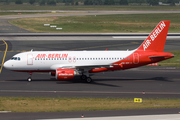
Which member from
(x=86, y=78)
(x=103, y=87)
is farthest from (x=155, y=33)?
(x=86, y=78)

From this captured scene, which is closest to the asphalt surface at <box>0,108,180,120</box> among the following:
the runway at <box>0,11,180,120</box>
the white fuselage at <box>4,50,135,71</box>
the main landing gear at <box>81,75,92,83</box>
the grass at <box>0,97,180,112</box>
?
the runway at <box>0,11,180,120</box>

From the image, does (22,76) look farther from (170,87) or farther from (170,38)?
(170,38)

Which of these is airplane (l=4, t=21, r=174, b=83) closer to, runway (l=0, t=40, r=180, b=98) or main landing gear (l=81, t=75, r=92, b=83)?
main landing gear (l=81, t=75, r=92, b=83)

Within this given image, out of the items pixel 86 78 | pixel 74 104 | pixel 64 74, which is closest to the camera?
pixel 74 104

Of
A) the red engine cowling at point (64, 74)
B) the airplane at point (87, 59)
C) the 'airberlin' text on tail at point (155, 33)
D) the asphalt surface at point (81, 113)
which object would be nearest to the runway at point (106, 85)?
the red engine cowling at point (64, 74)

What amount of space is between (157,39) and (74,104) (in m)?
17.9

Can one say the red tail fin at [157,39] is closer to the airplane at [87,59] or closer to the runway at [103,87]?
the airplane at [87,59]

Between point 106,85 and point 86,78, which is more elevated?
point 86,78

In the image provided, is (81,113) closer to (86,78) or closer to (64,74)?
(64,74)

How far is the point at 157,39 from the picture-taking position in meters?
39.0

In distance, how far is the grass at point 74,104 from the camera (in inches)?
1015

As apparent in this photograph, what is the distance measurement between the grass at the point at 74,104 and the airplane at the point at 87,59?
8701mm

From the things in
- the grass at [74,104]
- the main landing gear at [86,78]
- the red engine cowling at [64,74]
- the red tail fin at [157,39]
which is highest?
the red tail fin at [157,39]

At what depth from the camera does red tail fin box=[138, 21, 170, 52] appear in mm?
38844
